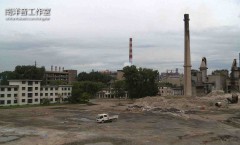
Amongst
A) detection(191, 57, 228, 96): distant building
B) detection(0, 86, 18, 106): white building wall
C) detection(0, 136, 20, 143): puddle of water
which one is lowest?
detection(0, 136, 20, 143): puddle of water

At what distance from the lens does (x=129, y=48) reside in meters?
125

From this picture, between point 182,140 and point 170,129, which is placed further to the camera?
point 170,129

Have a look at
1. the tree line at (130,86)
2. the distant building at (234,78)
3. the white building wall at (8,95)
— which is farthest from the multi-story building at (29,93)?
the distant building at (234,78)

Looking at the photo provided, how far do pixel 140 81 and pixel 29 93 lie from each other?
3503 centimetres

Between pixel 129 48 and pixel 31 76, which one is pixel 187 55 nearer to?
pixel 129 48

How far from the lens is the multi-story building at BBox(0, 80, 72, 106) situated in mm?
85312

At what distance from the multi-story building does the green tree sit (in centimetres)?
1960

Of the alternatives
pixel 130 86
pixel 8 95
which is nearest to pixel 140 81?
pixel 130 86

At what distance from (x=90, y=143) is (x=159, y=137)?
7189 millimetres

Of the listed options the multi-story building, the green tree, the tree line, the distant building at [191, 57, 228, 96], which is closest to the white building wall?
the multi-story building

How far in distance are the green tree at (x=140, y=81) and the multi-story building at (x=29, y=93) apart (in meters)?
19.6

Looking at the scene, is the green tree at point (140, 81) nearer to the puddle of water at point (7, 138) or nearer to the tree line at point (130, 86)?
the tree line at point (130, 86)

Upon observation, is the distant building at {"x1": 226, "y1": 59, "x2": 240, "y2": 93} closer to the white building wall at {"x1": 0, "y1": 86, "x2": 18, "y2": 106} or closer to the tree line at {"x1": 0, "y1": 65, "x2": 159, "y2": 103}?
the tree line at {"x1": 0, "y1": 65, "x2": 159, "y2": 103}

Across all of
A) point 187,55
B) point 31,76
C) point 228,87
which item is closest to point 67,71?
point 31,76
